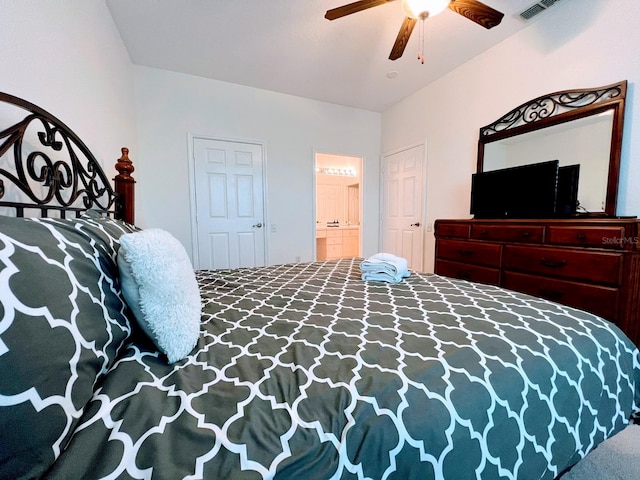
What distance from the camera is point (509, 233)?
219cm

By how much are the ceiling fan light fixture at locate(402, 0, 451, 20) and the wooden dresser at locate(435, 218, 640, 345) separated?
64.9 inches

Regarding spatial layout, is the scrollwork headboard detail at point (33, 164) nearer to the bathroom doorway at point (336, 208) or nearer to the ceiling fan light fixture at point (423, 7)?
the ceiling fan light fixture at point (423, 7)

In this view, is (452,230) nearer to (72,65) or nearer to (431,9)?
(431,9)

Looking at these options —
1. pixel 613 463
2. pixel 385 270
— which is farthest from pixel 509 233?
pixel 613 463

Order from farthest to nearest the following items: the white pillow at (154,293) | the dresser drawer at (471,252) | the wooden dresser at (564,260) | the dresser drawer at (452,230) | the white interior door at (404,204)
A: the white interior door at (404,204) → the dresser drawer at (452,230) → the dresser drawer at (471,252) → the wooden dresser at (564,260) → the white pillow at (154,293)

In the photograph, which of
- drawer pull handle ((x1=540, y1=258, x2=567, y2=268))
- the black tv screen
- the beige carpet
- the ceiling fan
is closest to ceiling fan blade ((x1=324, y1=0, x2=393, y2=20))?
the ceiling fan

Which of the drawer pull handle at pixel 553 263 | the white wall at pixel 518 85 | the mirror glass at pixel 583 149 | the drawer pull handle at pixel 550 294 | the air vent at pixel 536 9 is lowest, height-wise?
the drawer pull handle at pixel 550 294

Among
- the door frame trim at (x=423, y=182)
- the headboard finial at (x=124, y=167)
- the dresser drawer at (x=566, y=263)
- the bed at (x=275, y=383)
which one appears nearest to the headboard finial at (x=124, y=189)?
the headboard finial at (x=124, y=167)

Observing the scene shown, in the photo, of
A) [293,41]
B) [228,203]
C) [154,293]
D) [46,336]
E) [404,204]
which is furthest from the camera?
[404,204]

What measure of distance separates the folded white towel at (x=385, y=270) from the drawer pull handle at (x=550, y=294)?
116cm

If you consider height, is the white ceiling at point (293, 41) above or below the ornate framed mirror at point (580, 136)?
above

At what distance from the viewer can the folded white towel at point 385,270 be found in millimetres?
1572

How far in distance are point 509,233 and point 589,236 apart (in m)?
0.51

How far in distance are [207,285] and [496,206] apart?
8.76 ft
